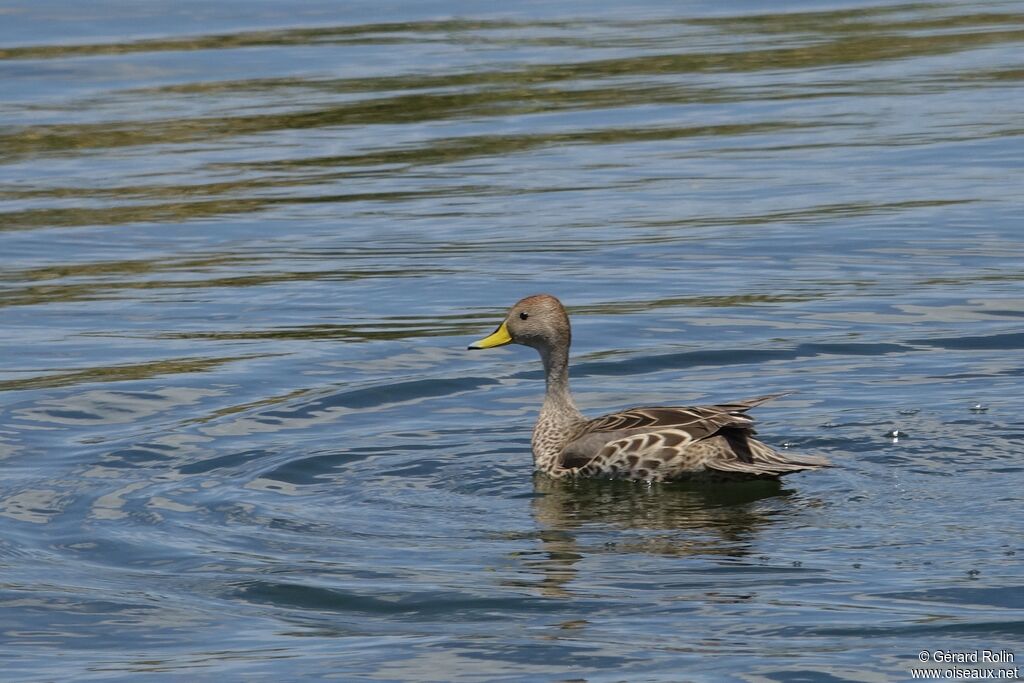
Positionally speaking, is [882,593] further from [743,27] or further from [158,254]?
[743,27]

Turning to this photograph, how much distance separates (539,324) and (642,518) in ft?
6.00

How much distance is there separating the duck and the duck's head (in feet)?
1.20

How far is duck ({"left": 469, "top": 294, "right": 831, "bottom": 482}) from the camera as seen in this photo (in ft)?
31.9

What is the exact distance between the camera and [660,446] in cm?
997

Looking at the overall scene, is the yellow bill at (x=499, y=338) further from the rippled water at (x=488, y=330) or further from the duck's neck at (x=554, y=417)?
the rippled water at (x=488, y=330)

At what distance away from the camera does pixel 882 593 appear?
778cm

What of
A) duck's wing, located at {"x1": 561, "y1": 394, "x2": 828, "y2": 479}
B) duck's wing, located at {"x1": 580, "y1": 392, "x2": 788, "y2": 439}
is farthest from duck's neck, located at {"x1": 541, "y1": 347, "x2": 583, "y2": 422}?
duck's wing, located at {"x1": 580, "y1": 392, "x2": 788, "y2": 439}

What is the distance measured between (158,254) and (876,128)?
23.3 feet

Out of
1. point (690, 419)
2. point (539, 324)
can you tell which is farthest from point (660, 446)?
point (539, 324)

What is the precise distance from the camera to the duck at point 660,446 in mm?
9719

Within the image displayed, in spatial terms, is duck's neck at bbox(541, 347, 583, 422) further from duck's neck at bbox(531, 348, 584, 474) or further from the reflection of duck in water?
the reflection of duck in water

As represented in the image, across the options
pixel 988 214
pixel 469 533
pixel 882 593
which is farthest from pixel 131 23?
pixel 882 593

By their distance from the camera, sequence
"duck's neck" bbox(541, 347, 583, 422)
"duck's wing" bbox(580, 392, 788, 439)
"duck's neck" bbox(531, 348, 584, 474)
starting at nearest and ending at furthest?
"duck's wing" bbox(580, 392, 788, 439) < "duck's neck" bbox(531, 348, 584, 474) < "duck's neck" bbox(541, 347, 583, 422)

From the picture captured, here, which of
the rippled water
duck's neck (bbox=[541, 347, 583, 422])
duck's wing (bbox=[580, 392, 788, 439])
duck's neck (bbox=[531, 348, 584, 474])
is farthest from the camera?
duck's neck (bbox=[541, 347, 583, 422])
